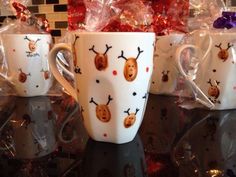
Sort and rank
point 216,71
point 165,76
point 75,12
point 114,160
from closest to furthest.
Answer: point 114,160
point 216,71
point 165,76
point 75,12

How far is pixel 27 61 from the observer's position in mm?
677

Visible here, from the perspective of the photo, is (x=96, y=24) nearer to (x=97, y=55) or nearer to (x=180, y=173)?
(x=97, y=55)

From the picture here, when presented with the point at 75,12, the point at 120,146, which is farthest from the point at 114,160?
the point at 75,12

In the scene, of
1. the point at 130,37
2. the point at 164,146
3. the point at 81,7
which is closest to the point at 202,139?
the point at 164,146

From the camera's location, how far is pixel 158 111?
632 millimetres

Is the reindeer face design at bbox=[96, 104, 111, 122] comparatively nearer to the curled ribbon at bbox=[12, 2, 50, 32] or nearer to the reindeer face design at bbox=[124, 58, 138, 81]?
the reindeer face design at bbox=[124, 58, 138, 81]

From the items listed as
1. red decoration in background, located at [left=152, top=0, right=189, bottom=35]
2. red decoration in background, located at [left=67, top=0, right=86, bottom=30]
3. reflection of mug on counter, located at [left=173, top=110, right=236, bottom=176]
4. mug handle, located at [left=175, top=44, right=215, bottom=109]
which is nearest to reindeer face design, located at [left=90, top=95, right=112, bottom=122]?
reflection of mug on counter, located at [left=173, top=110, right=236, bottom=176]

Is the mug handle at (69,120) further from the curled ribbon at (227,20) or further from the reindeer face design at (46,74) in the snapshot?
the curled ribbon at (227,20)

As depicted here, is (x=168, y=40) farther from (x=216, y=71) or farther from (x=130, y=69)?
(x=130, y=69)

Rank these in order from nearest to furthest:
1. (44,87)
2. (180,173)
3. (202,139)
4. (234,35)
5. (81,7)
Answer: (180,173)
(202,139)
(234,35)
(44,87)
(81,7)

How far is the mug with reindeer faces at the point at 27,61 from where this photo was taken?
0.66 meters

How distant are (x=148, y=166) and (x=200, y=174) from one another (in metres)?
0.06

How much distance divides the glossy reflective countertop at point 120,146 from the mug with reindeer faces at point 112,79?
0.03 meters

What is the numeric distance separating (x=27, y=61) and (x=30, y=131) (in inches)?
8.8
